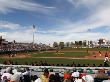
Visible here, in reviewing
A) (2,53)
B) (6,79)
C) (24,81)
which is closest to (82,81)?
(6,79)

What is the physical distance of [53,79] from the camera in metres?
11.3

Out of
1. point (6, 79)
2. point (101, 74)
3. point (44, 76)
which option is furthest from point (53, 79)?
point (101, 74)

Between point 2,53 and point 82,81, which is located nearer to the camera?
point 82,81

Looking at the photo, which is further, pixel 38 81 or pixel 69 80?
pixel 69 80

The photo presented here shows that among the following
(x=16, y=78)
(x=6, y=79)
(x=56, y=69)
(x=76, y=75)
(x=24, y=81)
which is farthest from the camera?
(x=56, y=69)

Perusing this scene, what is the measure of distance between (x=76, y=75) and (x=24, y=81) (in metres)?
2.74

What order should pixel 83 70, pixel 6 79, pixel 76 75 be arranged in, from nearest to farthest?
pixel 6 79 → pixel 76 75 → pixel 83 70

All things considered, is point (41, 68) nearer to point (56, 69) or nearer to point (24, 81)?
point (56, 69)

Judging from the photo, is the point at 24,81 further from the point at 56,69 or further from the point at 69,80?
the point at 56,69

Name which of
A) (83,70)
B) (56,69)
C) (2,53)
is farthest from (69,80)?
(2,53)

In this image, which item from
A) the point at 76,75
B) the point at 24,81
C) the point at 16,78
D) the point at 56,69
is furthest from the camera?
the point at 56,69

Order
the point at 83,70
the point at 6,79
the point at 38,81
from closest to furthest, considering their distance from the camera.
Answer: the point at 38,81 < the point at 6,79 < the point at 83,70

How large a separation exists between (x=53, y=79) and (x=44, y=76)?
0.37 m

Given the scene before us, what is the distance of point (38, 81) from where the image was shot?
9.54m
